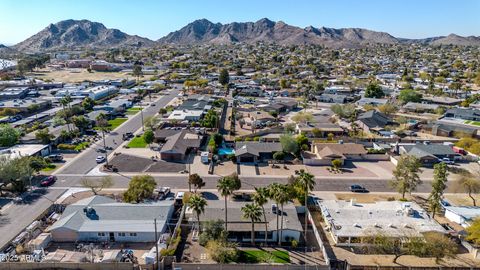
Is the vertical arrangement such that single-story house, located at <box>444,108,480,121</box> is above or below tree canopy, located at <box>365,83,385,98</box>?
below

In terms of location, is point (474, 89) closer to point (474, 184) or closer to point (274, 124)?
point (274, 124)

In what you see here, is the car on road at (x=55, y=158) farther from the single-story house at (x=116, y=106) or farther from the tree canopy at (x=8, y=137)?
the single-story house at (x=116, y=106)

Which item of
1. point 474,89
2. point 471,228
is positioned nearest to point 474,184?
point 471,228

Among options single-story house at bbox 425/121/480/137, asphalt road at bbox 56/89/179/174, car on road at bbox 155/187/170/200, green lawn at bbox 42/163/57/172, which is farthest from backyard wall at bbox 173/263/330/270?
single-story house at bbox 425/121/480/137

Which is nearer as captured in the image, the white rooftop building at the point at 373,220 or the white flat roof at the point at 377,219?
the white rooftop building at the point at 373,220

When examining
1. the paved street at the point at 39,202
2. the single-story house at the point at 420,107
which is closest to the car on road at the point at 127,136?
the paved street at the point at 39,202

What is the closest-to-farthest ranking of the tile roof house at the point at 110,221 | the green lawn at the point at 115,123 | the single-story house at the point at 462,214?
the tile roof house at the point at 110,221
the single-story house at the point at 462,214
the green lawn at the point at 115,123

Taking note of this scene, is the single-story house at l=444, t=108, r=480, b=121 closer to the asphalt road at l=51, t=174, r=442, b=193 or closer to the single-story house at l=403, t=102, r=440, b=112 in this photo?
the single-story house at l=403, t=102, r=440, b=112

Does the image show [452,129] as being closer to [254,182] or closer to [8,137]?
[254,182]
